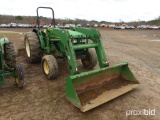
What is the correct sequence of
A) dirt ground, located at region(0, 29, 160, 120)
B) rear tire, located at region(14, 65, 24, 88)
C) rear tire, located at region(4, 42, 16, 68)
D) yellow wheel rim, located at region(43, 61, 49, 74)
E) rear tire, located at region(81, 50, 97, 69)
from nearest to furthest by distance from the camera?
dirt ground, located at region(0, 29, 160, 120) → rear tire, located at region(14, 65, 24, 88) → rear tire, located at region(4, 42, 16, 68) → yellow wheel rim, located at region(43, 61, 49, 74) → rear tire, located at region(81, 50, 97, 69)

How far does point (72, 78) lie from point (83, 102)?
596mm

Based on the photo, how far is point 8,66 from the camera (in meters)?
5.64

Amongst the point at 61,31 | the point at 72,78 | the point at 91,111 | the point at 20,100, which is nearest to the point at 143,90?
the point at 91,111

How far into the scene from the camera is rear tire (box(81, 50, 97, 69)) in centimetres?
677

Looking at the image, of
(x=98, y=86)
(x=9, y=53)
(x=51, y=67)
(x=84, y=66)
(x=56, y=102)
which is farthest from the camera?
(x=84, y=66)

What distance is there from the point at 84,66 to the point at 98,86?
2206 mm

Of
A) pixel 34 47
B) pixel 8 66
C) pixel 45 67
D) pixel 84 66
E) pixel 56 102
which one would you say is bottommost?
pixel 56 102

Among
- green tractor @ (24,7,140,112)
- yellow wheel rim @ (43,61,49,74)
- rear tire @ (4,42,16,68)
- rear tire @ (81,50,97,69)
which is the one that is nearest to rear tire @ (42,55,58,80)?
green tractor @ (24,7,140,112)

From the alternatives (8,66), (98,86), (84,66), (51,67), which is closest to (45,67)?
(51,67)

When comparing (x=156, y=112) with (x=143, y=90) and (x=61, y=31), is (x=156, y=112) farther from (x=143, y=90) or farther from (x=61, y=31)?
(x=61, y=31)

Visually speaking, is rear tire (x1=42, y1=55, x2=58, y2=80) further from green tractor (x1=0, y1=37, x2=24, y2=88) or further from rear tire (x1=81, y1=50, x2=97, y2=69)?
rear tire (x1=81, y1=50, x2=97, y2=69)

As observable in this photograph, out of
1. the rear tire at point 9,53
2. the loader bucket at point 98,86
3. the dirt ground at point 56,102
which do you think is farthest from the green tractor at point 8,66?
the loader bucket at point 98,86

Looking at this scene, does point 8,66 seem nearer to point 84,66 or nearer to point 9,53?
point 9,53

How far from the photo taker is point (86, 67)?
7.04m
